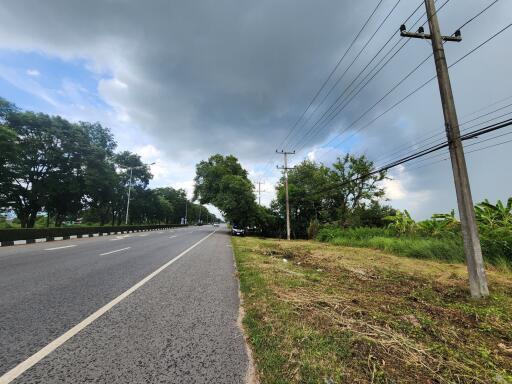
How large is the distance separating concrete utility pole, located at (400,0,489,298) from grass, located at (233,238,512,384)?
0.62 meters

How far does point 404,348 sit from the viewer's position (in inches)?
126

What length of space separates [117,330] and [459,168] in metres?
7.91

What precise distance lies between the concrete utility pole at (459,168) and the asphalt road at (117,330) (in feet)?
18.2

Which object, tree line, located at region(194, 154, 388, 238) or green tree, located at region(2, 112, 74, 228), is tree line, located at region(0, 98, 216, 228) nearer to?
green tree, located at region(2, 112, 74, 228)

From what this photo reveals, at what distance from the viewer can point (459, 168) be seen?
6363 millimetres

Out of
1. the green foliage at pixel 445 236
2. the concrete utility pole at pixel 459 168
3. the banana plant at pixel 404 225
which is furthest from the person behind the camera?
the banana plant at pixel 404 225

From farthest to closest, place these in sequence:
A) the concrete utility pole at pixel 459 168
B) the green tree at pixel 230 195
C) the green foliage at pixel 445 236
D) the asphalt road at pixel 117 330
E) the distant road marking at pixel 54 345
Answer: the green tree at pixel 230 195 → the green foliage at pixel 445 236 → the concrete utility pole at pixel 459 168 → the asphalt road at pixel 117 330 → the distant road marking at pixel 54 345

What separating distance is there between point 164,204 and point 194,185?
2289 centimetres

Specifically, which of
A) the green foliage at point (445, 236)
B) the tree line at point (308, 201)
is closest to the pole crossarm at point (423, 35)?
the green foliage at point (445, 236)

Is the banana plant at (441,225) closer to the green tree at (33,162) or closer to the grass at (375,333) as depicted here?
the grass at (375,333)

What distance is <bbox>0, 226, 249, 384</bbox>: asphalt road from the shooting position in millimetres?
2654

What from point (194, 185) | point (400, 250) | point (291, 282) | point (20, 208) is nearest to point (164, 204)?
point (194, 185)

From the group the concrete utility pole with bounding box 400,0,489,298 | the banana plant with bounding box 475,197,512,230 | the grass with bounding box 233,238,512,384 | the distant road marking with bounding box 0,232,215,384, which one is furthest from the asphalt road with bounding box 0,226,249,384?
the banana plant with bounding box 475,197,512,230

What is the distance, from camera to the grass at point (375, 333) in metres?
2.72
